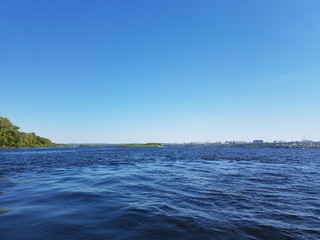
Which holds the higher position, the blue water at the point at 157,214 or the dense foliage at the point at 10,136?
the dense foliage at the point at 10,136

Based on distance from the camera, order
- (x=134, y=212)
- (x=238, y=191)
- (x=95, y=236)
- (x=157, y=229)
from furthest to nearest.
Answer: (x=238, y=191)
(x=134, y=212)
(x=157, y=229)
(x=95, y=236)

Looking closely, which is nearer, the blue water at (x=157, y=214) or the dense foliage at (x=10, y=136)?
the blue water at (x=157, y=214)

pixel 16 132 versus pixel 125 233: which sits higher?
pixel 16 132

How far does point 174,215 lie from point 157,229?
5.09ft

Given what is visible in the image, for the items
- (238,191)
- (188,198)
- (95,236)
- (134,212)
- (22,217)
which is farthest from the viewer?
(238,191)

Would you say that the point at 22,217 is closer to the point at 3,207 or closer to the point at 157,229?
the point at 3,207

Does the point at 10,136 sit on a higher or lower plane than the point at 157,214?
higher

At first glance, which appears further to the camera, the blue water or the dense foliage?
the dense foliage

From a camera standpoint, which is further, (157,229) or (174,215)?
(174,215)

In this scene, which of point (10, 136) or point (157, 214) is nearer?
point (157, 214)

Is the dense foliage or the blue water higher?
the dense foliage

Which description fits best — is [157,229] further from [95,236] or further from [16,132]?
[16,132]

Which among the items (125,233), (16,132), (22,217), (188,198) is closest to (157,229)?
(125,233)

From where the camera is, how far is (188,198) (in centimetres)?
1064
